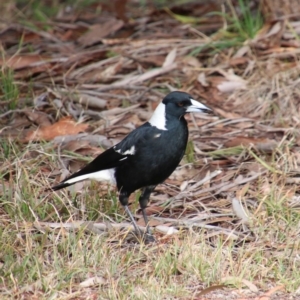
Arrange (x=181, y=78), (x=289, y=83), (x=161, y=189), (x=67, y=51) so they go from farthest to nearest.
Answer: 1. (x=67, y=51)
2. (x=181, y=78)
3. (x=289, y=83)
4. (x=161, y=189)

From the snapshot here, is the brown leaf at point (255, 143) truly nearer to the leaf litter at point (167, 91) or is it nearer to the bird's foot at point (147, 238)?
the leaf litter at point (167, 91)

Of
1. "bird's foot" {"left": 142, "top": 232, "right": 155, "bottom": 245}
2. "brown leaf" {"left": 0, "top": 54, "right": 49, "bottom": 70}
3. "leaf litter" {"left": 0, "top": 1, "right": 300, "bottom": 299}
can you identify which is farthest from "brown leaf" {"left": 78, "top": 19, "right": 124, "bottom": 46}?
"bird's foot" {"left": 142, "top": 232, "right": 155, "bottom": 245}

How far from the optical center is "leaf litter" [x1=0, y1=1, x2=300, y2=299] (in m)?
4.99

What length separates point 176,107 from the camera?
473 centimetres

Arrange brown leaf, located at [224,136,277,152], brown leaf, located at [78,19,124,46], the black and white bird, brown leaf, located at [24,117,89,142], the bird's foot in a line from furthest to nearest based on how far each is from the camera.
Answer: brown leaf, located at [78,19,124,46] → brown leaf, located at [24,117,89,142] → brown leaf, located at [224,136,277,152] → the black and white bird → the bird's foot

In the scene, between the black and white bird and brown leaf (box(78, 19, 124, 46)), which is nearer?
the black and white bird

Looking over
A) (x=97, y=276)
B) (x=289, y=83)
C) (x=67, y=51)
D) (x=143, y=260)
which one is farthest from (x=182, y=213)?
(x=67, y=51)

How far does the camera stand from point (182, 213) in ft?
16.2

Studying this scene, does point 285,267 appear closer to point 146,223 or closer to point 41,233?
A: point 146,223

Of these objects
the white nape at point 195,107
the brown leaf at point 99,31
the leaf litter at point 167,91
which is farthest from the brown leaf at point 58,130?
the brown leaf at point 99,31

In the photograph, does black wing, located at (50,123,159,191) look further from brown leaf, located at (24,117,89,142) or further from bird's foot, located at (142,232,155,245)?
brown leaf, located at (24,117,89,142)

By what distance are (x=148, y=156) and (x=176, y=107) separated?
0.35 m

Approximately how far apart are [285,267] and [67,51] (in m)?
3.79

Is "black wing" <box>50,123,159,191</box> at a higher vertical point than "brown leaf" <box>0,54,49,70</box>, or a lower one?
higher
